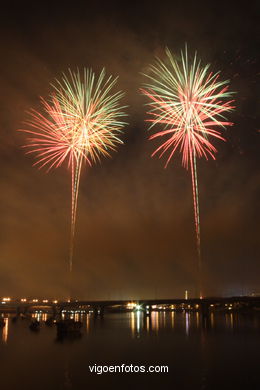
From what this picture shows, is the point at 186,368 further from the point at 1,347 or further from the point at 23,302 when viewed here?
the point at 23,302

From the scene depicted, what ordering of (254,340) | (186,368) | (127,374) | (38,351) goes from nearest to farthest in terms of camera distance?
(127,374) < (186,368) < (38,351) < (254,340)

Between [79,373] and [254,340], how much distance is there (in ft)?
108

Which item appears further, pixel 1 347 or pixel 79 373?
pixel 1 347

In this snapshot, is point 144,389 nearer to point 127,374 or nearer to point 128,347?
point 127,374

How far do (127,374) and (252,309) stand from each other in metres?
170

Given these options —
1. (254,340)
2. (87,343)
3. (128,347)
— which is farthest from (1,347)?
(254,340)

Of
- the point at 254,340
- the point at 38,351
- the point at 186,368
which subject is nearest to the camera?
the point at 186,368

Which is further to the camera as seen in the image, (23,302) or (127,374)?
(23,302)

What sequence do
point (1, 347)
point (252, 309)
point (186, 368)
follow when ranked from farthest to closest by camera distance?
point (252, 309) < point (1, 347) < point (186, 368)

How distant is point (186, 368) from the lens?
36.8m

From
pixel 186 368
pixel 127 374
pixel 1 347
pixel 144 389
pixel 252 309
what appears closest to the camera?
pixel 144 389

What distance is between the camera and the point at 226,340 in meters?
58.5

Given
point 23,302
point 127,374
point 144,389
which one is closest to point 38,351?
point 127,374

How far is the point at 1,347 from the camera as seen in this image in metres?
54.0
